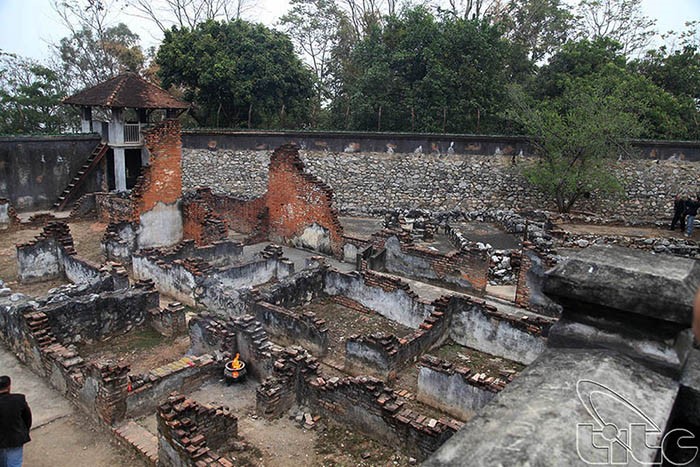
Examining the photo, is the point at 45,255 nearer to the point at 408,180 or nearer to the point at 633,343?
the point at 633,343

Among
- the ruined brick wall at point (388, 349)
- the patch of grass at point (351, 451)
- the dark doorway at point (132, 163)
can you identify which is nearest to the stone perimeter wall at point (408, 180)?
the dark doorway at point (132, 163)

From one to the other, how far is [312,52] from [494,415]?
34.6 meters

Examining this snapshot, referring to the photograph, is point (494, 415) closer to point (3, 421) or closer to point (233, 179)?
point (3, 421)

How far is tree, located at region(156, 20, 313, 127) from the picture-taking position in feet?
78.9

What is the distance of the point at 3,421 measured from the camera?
18.0 feet

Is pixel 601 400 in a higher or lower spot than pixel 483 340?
higher

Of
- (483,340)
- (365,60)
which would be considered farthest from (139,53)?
(483,340)

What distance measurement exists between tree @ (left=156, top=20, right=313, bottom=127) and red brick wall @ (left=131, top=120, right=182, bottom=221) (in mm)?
7898

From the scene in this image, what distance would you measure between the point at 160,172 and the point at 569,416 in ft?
52.3

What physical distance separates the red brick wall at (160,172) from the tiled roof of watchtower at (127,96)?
21.3 ft

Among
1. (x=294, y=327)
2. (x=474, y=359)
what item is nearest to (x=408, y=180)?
(x=474, y=359)

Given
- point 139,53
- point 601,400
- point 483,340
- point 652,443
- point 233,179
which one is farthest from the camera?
point 139,53

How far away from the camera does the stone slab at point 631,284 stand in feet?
6.87

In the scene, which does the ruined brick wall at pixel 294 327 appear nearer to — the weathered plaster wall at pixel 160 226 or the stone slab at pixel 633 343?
the weathered plaster wall at pixel 160 226
